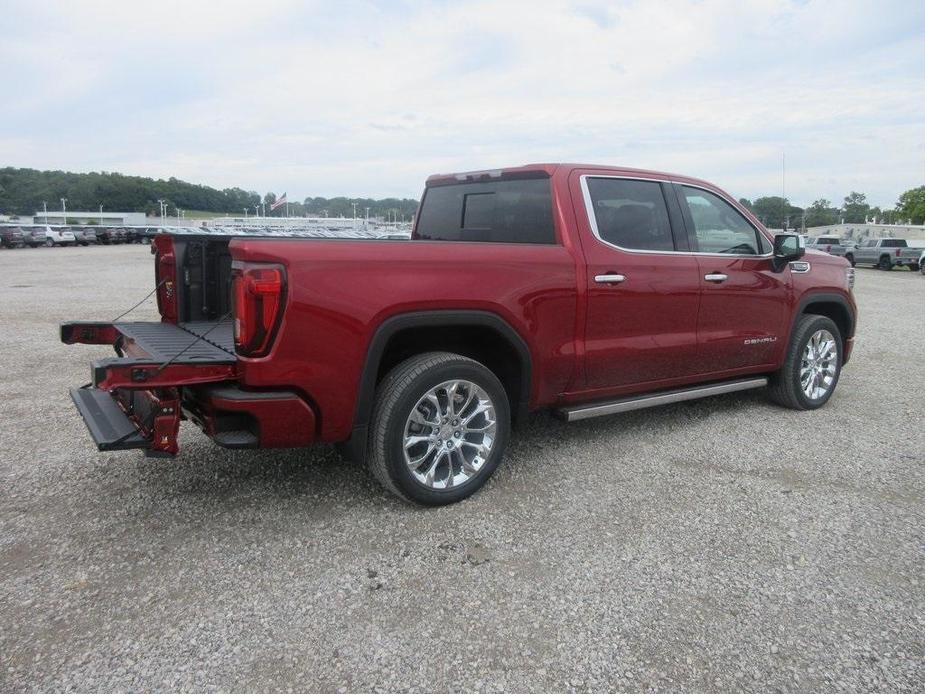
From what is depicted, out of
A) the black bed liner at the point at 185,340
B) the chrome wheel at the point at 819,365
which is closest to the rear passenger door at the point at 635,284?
the chrome wheel at the point at 819,365

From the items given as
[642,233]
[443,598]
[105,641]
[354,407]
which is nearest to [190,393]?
[354,407]

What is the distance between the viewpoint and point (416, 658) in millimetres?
2539

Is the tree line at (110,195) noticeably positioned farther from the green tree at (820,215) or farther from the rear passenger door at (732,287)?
the rear passenger door at (732,287)

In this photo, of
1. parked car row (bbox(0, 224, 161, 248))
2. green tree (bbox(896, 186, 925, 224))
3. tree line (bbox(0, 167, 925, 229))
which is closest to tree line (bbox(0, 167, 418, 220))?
tree line (bbox(0, 167, 925, 229))

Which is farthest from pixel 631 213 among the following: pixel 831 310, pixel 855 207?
pixel 855 207

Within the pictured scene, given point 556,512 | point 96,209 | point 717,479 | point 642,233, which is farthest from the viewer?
point 96,209

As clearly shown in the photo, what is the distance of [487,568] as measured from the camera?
3.16 meters

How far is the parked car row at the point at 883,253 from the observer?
104 ft

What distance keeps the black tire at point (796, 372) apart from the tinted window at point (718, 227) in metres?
0.81

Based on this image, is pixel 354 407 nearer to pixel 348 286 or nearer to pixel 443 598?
pixel 348 286

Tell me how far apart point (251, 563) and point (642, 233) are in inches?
120

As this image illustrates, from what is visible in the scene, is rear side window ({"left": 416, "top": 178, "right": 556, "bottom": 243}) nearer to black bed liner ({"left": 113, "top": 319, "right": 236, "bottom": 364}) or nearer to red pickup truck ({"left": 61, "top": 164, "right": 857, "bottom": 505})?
red pickup truck ({"left": 61, "top": 164, "right": 857, "bottom": 505})

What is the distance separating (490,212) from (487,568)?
7.94ft

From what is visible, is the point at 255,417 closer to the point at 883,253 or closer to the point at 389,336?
the point at 389,336
